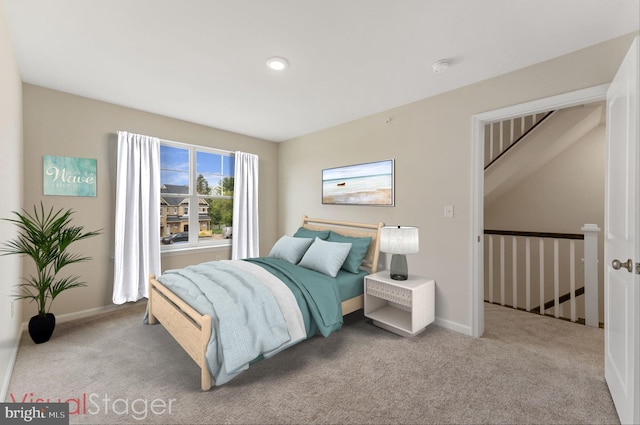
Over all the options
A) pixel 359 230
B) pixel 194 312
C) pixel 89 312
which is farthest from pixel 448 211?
pixel 89 312

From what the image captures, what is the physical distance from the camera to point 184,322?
2.13 metres

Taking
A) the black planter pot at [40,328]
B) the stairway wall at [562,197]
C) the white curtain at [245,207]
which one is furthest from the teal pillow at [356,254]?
the black planter pot at [40,328]

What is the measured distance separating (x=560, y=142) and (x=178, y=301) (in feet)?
17.6

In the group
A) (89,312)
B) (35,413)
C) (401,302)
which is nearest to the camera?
(35,413)

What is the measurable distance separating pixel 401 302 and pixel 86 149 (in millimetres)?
3881

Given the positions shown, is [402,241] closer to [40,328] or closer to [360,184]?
[360,184]

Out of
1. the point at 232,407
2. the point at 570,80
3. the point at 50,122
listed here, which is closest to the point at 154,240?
the point at 50,122

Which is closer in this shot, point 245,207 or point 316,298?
point 316,298

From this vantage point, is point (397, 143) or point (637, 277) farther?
point (397, 143)

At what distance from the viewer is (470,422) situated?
1.63 metres

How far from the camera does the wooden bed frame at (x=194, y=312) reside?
188 cm

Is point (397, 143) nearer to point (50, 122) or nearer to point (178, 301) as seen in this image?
point (178, 301)

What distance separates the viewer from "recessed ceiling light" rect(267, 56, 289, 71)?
2.31 metres

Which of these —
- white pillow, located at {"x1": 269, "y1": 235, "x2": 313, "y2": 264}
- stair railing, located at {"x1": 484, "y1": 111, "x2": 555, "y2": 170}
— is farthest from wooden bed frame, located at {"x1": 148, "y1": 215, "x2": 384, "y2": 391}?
stair railing, located at {"x1": 484, "y1": 111, "x2": 555, "y2": 170}
